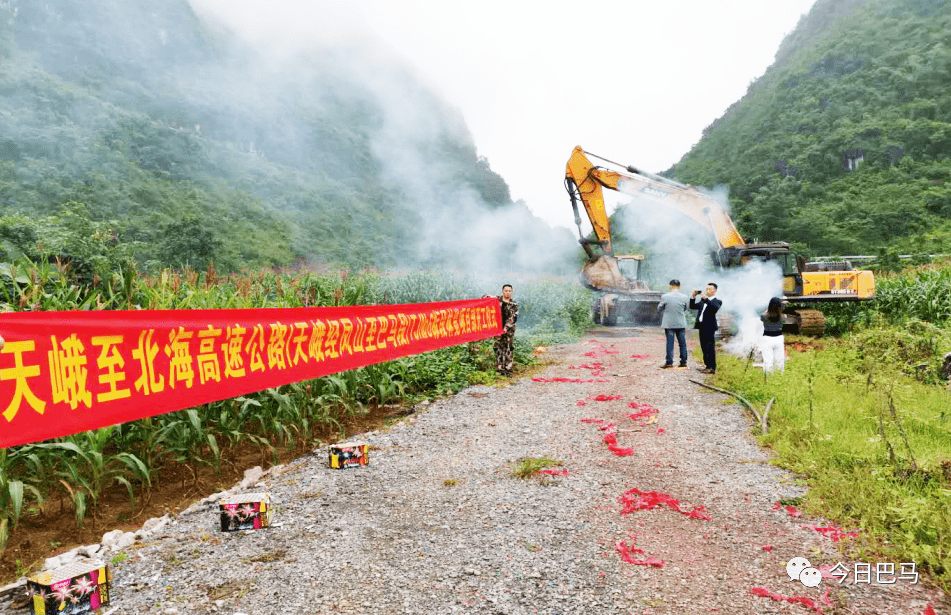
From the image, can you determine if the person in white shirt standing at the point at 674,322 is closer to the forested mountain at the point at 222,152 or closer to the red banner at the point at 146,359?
the red banner at the point at 146,359

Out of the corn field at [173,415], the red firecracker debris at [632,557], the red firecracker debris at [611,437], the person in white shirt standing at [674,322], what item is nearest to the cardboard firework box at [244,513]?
the corn field at [173,415]

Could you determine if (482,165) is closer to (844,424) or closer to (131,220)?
(131,220)

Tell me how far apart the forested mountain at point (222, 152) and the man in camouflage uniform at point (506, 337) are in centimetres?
614

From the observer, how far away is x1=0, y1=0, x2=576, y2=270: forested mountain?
3681cm

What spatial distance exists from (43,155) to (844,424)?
5698 centimetres

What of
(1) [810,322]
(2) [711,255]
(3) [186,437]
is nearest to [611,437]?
(3) [186,437]

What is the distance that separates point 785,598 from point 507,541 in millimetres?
1579

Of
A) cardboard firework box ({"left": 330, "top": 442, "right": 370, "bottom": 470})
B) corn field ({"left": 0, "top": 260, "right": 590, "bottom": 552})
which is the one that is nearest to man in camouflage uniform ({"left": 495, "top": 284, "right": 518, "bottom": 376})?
corn field ({"left": 0, "top": 260, "right": 590, "bottom": 552})

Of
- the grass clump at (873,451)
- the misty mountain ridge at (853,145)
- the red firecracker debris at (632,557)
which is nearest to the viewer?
the red firecracker debris at (632,557)

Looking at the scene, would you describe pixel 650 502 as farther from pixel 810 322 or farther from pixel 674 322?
pixel 810 322

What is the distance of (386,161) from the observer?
82688mm

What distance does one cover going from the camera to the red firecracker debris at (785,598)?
2791mm

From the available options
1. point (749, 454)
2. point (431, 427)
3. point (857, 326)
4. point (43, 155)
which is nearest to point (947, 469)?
point (749, 454)

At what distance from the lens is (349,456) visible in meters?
5.09
